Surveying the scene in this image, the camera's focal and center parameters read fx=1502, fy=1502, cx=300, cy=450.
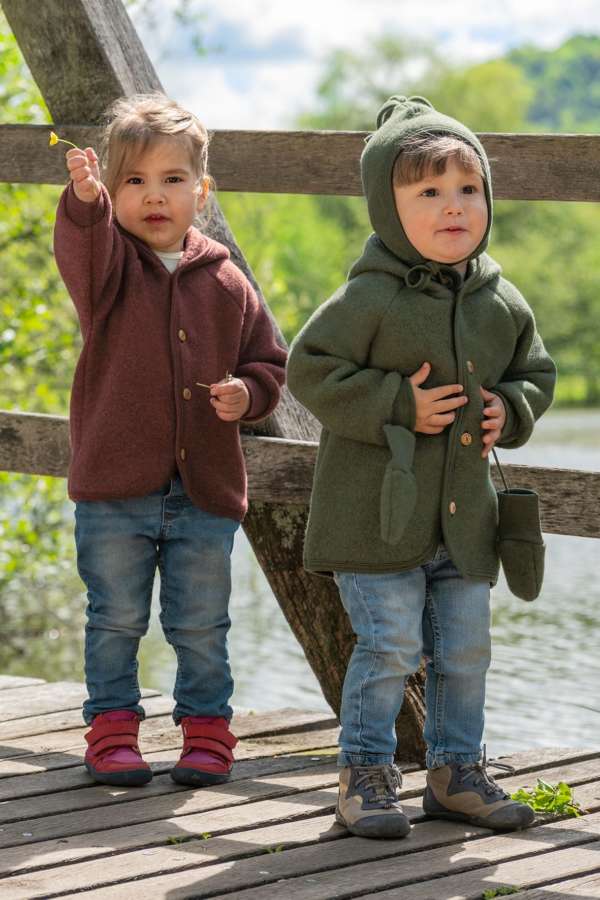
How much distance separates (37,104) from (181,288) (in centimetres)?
442

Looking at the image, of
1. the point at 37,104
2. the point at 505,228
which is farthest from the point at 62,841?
the point at 505,228

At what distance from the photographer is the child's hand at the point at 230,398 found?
116 inches

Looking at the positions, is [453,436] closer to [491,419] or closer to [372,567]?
[491,419]

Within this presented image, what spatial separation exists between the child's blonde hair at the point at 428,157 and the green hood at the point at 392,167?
0.5 inches

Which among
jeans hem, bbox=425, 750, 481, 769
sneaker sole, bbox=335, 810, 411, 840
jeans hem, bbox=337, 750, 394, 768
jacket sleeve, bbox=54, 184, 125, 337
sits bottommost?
sneaker sole, bbox=335, 810, 411, 840

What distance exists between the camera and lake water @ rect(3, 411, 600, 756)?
193 inches

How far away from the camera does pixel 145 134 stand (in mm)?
2963

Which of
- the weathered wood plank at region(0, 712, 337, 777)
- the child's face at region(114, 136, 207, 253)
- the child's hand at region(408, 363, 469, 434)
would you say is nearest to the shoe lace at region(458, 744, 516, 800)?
the child's hand at region(408, 363, 469, 434)

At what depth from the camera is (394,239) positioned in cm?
272

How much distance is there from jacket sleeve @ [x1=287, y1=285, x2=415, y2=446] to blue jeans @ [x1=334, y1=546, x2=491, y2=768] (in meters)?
0.28

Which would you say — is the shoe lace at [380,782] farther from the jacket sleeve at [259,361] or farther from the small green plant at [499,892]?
the jacket sleeve at [259,361]

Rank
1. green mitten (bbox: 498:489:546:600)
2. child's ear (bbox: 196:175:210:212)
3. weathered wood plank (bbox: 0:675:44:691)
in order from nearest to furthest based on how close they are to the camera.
→ green mitten (bbox: 498:489:546:600)
child's ear (bbox: 196:175:210:212)
weathered wood plank (bbox: 0:675:44:691)

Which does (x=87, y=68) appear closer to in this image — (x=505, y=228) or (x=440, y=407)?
(x=440, y=407)

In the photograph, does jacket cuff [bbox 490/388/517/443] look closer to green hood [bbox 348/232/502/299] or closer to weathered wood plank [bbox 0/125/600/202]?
green hood [bbox 348/232/502/299]
